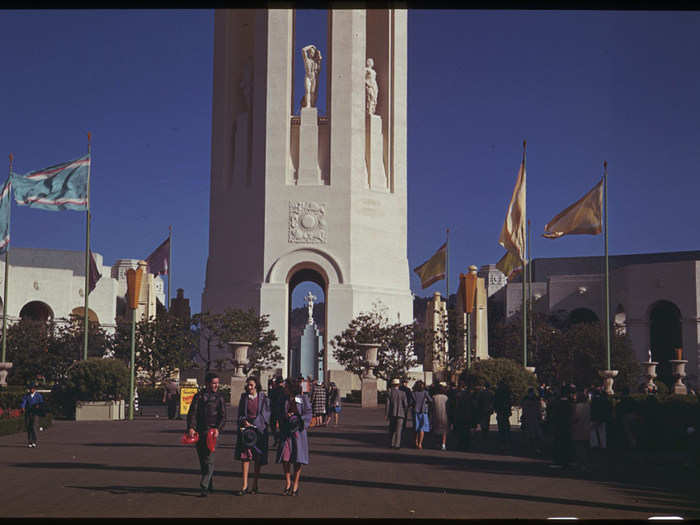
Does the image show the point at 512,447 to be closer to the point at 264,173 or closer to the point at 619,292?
the point at 264,173

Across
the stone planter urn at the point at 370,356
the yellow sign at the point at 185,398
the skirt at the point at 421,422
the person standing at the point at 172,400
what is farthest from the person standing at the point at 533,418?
the stone planter urn at the point at 370,356

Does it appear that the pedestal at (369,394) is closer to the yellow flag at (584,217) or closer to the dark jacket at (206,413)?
the yellow flag at (584,217)

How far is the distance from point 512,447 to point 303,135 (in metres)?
25.7

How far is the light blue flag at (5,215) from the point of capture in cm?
2958

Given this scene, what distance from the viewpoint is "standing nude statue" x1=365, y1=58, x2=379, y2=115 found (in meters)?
44.2

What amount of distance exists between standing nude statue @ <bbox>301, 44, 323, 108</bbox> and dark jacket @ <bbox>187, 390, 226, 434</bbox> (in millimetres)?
33239

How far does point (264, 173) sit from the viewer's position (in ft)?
139

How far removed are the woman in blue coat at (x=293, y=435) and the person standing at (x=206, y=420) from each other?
907mm

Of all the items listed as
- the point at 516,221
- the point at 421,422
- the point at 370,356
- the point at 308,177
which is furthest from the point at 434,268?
the point at 421,422

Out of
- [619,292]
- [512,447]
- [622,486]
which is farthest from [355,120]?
[622,486]

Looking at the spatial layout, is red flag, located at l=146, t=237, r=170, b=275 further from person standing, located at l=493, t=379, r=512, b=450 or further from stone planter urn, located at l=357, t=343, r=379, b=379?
person standing, located at l=493, t=379, r=512, b=450

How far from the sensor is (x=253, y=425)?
1220cm

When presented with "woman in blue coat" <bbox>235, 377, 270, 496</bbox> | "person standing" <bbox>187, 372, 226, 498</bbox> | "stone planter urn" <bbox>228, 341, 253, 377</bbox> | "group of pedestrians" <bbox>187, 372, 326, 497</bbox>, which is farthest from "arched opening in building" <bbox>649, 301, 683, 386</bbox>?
"person standing" <bbox>187, 372, 226, 498</bbox>

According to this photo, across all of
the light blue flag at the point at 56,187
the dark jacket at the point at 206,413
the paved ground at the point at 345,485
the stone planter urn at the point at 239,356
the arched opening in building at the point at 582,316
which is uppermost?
the light blue flag at the point at 56,187
